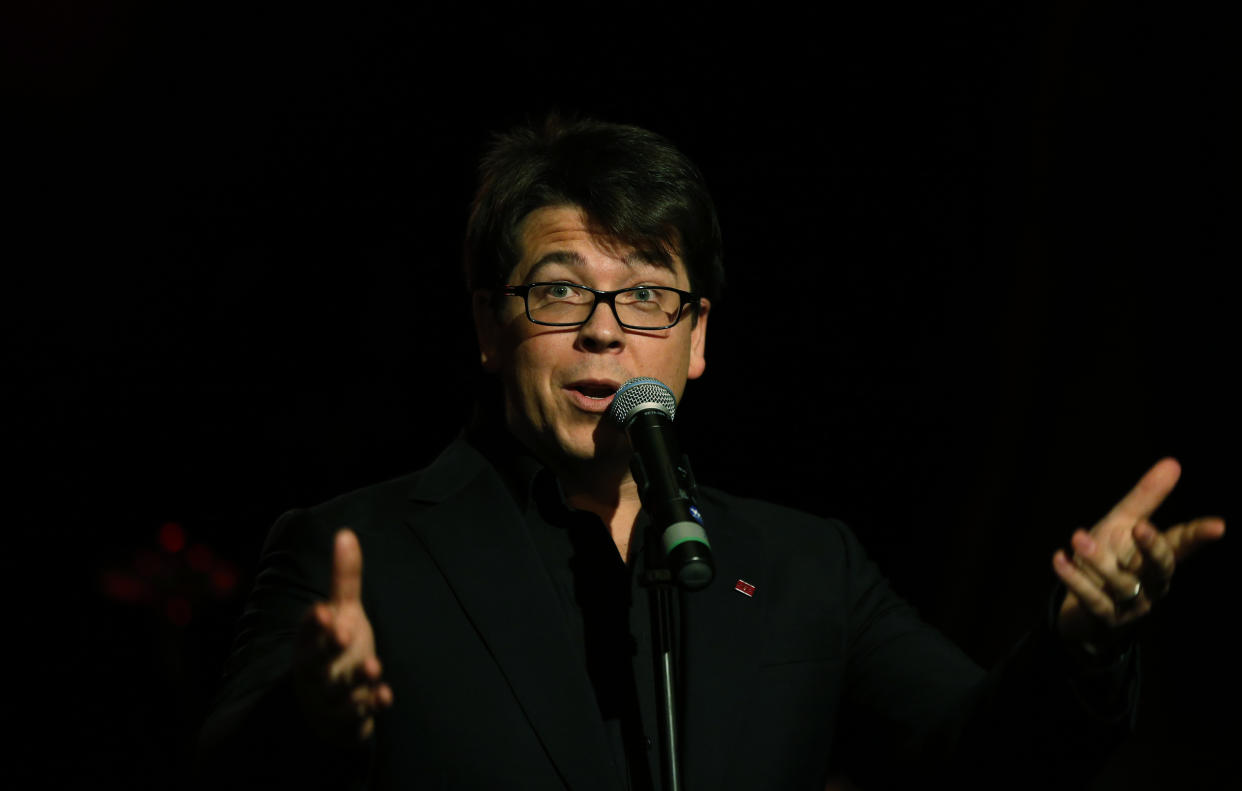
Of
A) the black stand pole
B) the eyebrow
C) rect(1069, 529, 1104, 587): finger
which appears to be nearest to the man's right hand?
the black stand pole

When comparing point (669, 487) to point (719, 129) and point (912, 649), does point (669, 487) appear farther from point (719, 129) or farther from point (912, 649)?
point (719, 129)

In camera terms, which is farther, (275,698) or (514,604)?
(514,604)

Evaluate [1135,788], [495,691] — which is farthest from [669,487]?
[1135,788]

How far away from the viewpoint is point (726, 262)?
3539 millimetres

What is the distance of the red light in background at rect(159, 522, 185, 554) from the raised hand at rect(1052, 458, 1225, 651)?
3.18 metres

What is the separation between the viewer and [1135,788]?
10.1 feet

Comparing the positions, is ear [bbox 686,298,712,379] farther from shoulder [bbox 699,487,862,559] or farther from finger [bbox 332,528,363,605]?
finger [bbox 332,528,363,605]

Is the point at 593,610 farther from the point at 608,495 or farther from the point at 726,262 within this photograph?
the point at 726,262

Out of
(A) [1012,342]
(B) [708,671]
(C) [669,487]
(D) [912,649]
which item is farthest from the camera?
(A) [1012,342]

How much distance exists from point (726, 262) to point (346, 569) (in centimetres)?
243

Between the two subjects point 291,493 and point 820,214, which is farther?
point 291,493

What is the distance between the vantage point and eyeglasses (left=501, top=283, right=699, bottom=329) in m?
2.01

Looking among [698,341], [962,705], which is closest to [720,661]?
[962,705]

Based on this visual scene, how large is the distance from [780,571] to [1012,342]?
5.48 ft
